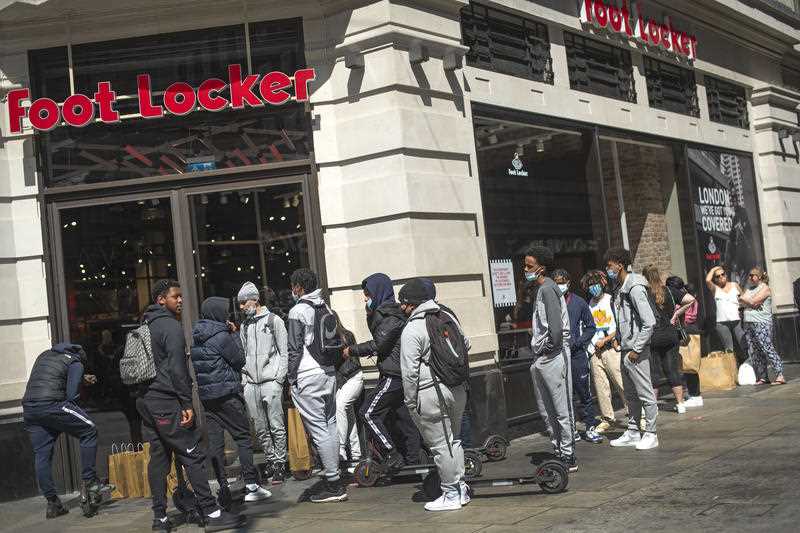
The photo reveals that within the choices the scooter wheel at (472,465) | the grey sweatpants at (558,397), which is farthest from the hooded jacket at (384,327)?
the grey sweatpants at (558,397)

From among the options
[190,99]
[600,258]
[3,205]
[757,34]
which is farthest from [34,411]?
[757,34]

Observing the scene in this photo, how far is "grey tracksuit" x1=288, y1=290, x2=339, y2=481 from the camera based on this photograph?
9250 millimetres

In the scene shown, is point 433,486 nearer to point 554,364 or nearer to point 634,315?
point 554,364

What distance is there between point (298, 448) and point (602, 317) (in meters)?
3.99

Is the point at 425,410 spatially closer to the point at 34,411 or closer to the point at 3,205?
the point at 34,411

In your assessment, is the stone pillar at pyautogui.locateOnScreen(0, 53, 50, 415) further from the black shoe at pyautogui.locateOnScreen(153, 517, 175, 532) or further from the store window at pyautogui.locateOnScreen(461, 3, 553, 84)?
the store window at pyautogui.locateOnScreen(461, 3, 553, 84)

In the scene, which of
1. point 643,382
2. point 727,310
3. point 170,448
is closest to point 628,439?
point 643,382

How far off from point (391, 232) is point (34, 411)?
401 cm

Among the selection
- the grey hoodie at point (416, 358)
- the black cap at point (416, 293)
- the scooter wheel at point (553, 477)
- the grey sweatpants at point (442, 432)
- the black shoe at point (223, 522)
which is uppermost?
the black cap at point (416, 293)

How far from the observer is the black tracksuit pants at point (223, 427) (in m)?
9.16

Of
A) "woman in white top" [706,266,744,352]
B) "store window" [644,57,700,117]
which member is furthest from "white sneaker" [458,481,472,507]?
"store window" [644,57,700,117]

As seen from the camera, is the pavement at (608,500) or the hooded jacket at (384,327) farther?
the hooded jacket at (384,327)

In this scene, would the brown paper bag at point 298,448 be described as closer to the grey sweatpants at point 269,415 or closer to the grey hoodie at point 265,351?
the grey sweatpants at point 269,415

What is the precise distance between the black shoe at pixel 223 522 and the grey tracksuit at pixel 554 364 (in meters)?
2.96
